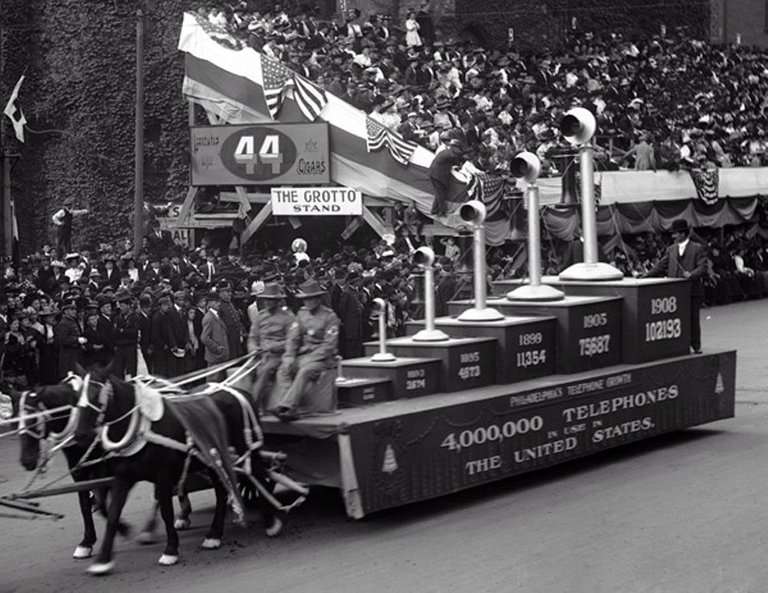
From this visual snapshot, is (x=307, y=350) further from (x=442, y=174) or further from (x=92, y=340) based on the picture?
(x=442, y=174)

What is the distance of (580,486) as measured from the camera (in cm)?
1302

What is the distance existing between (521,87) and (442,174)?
10267mm

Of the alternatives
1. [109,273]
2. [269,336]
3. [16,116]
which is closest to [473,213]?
[269,336]

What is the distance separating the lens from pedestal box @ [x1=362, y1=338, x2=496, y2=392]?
42.3ft

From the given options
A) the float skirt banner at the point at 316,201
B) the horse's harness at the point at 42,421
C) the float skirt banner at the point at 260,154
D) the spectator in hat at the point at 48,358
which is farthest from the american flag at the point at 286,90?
the horse's harness at the point at 42,421

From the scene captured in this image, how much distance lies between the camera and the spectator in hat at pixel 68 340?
16828 millimetres

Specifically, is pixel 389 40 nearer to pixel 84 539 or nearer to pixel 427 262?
pixel 427 262

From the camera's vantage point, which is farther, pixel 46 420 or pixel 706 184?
pixel 706 184

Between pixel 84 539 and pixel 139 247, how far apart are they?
18.2 m

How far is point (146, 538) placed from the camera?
11148mm

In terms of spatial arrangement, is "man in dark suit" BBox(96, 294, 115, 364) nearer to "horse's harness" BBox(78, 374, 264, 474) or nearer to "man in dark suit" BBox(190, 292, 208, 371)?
"man in dark suit" BBox(190, 292, 208, 371)

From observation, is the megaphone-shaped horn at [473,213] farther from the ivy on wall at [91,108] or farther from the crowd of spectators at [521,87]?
the ivy on wall at [91,108]

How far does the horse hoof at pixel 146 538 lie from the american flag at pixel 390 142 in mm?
17022

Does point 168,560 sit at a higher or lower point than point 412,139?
lower
